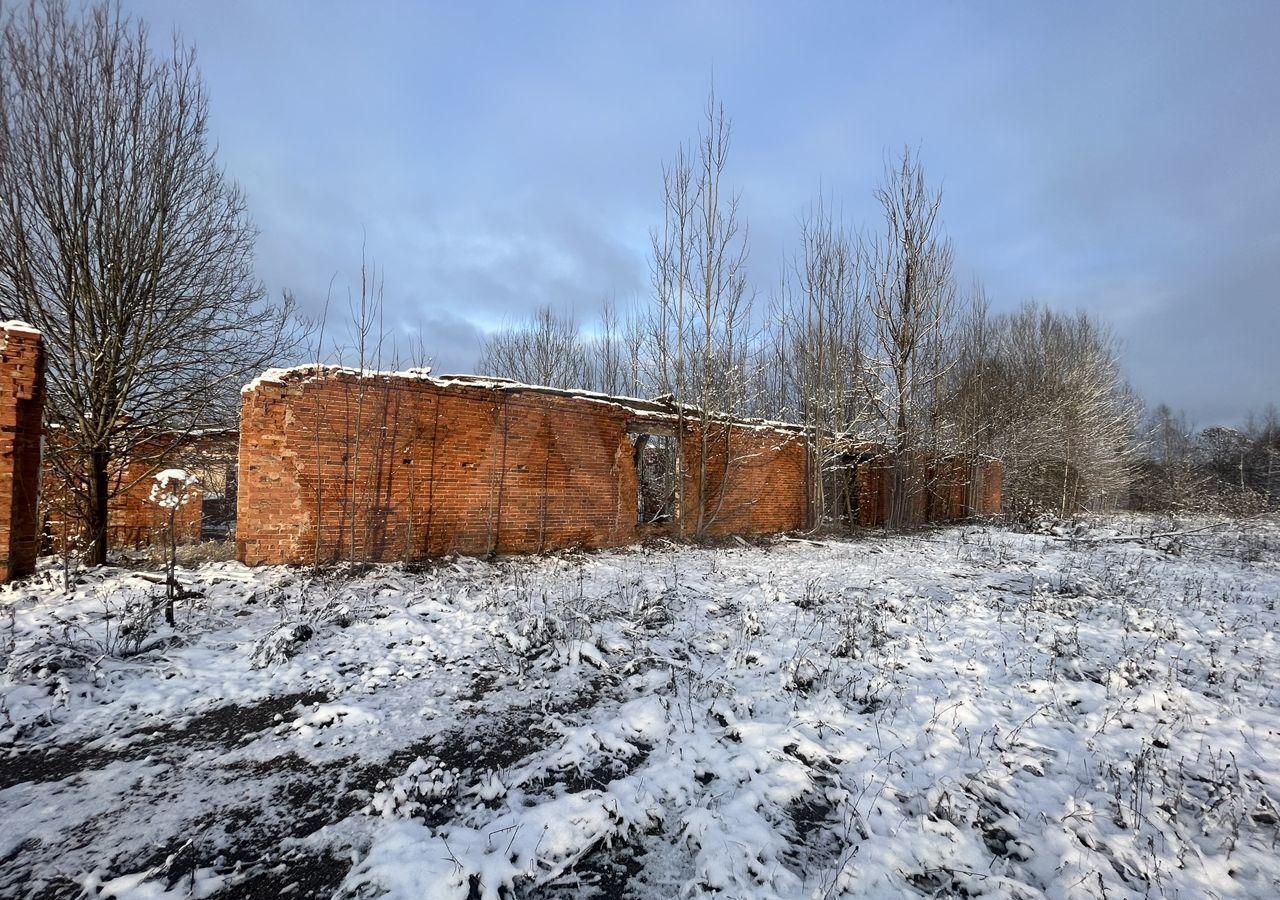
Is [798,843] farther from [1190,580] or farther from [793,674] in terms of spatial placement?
[1190,580]

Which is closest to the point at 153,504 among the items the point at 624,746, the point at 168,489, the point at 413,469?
the point at 413,469

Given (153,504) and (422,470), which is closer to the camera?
(422,470)

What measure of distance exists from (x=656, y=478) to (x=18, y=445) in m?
13.0

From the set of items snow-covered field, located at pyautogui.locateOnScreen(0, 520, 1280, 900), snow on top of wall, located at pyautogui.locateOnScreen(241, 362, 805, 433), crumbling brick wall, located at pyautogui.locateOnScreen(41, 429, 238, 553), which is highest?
snow on top of wall, located at pyautogui.locateOnScreen(241, 362, 805, 433)

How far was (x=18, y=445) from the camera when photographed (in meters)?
5.91

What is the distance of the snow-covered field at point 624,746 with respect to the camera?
89.3 inches

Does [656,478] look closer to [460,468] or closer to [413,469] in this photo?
[460,468]

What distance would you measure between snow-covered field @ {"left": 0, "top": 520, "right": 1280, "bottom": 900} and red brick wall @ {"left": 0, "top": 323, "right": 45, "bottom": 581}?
0.56 m

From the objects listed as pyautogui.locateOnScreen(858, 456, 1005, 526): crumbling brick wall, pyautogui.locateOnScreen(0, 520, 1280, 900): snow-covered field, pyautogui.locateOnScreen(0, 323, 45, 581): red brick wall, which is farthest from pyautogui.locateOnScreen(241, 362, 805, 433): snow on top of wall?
pyautogui.locateOnScreen(858, 456, 1005, 526): crumbling brick wall

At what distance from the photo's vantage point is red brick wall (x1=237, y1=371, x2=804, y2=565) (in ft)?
24.6

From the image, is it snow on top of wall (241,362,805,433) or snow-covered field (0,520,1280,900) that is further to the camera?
snow on top of wall (241,362,805,433)

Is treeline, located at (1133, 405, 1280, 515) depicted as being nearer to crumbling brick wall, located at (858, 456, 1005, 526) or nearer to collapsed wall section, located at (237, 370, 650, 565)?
crumbling brick wall, located at (858, 456, 1005, 526)

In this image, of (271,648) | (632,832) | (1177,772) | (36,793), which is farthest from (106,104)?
(1177,772)

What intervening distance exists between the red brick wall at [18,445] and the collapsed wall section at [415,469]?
1955 millimetres
